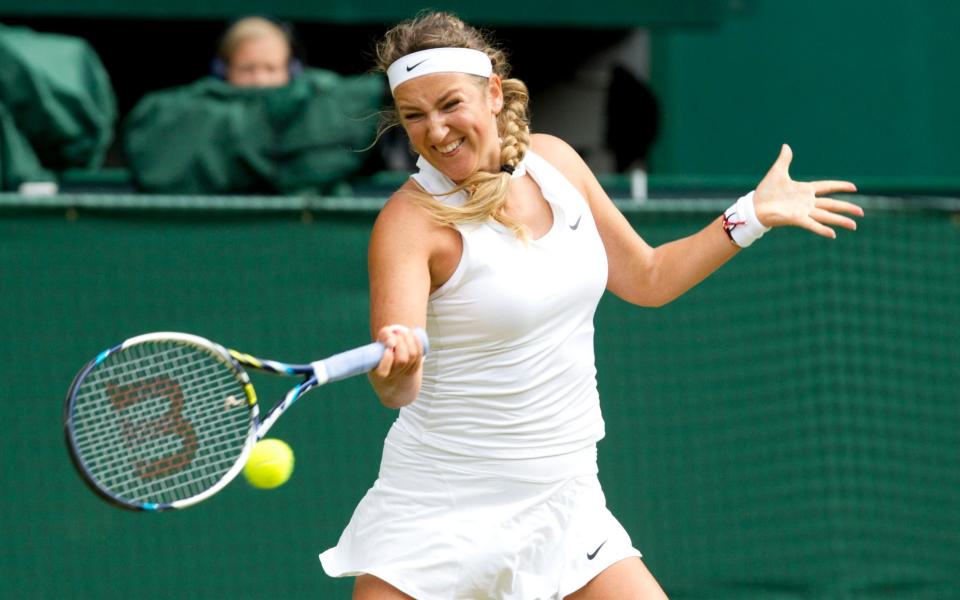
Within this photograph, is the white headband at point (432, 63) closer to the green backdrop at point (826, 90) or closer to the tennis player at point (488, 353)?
the tennis player at point (488, 353)

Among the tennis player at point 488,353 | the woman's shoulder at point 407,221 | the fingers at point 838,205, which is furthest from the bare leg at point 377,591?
the fingers at point 838,205

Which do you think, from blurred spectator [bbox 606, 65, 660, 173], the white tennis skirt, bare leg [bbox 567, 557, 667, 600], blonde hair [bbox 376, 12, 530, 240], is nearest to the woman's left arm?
blonde hair [bbox 376, 12, 530, 240]

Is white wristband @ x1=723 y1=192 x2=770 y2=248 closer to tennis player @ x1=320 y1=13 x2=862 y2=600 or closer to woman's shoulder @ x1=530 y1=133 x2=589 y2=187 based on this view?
tennis player @ x1=320 y1=13 x2=862 y2=600

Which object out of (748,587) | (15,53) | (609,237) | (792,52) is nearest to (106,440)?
(609,237)

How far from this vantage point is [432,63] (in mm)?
3234

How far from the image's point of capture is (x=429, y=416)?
10.9 feet

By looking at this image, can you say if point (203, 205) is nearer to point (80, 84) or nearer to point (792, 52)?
point (80, 84)

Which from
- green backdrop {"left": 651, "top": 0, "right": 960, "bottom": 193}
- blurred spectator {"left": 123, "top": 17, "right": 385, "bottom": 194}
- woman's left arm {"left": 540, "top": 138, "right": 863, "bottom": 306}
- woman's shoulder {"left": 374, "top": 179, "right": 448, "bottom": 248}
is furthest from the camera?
green backdrop {"left": 651, "top": 0, "right": 960, "bottom": 193}

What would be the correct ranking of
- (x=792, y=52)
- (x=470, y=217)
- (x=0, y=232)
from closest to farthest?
(x=470, y=217), (x=0, y=232), (x=792, y=52)

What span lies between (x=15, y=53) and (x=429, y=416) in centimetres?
250

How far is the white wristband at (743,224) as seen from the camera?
3490 mm

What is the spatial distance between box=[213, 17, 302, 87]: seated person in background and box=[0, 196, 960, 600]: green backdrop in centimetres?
83

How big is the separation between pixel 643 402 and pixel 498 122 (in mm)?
2021

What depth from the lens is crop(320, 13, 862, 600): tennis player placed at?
3.19m
